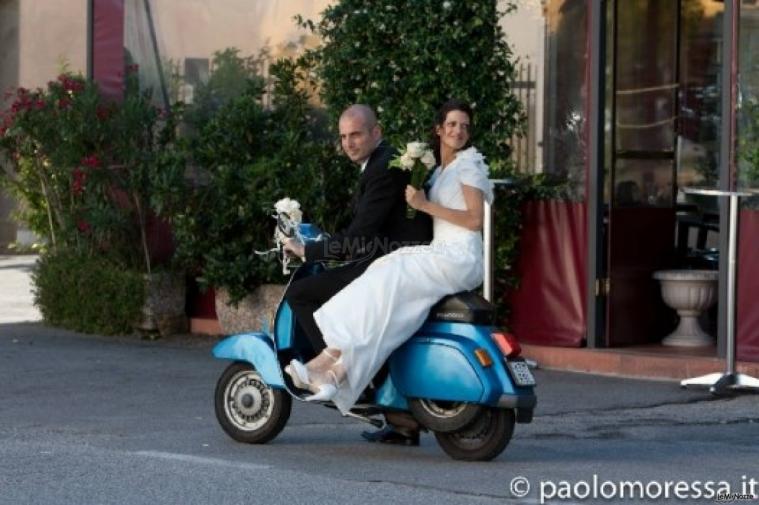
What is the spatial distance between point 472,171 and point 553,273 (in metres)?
4.56

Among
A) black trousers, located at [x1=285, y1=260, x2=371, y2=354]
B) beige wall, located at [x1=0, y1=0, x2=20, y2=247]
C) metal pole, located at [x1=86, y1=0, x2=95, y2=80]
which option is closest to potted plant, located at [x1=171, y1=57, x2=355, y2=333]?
metal pole, located at [x1=86, y1=0, x2=95, y2=80]

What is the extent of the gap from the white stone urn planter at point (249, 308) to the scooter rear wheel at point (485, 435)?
559cm

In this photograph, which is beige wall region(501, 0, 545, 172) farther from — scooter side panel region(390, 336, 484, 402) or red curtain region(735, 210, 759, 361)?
scooter side panel region(390, 336, 484, 402)

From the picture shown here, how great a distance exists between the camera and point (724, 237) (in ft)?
42.0

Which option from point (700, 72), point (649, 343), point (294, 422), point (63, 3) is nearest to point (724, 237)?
point (649, 343)

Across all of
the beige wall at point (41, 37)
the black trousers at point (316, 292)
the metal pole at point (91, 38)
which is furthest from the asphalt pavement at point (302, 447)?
the beige wall at point (41, 37)

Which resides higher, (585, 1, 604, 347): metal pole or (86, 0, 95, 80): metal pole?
(86, 0, 95, 80): metal pole

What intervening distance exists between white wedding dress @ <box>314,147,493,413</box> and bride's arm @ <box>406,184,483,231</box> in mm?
44

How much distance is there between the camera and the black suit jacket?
9352mm

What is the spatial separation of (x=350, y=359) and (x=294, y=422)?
5.39 feet

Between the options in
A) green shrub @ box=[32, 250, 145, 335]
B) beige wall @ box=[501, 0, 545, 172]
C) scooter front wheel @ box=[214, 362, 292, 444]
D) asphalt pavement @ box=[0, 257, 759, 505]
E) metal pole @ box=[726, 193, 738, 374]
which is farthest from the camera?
green shrub @ box=[32, 250, 145, 335]

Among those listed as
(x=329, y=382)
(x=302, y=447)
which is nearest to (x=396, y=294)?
(x=329, y=382)

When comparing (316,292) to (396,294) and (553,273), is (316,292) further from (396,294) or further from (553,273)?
(553,273)

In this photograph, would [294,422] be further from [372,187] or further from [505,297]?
[505,297]
